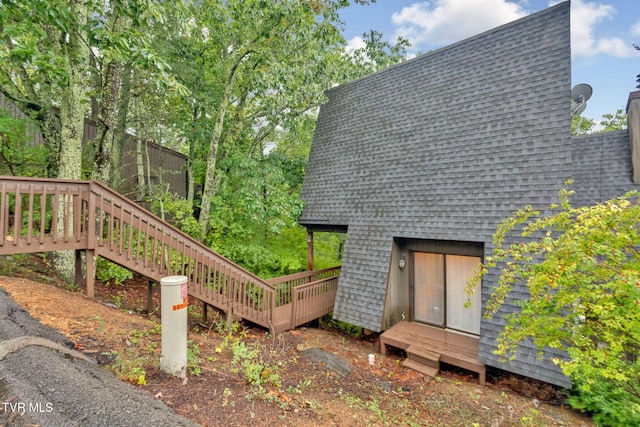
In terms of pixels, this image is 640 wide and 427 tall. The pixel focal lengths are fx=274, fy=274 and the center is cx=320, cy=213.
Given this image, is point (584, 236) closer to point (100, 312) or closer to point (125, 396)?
point (125, 396)

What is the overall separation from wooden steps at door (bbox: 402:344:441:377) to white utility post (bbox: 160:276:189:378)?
14.7ft

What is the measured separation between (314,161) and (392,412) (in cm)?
716

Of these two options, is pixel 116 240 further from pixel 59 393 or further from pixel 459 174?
pixel 459 174

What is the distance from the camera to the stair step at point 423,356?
5.41m

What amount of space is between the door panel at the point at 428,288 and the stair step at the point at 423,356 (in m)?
1.05

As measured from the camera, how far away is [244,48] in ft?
25.7

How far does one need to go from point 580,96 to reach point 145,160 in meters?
16.1

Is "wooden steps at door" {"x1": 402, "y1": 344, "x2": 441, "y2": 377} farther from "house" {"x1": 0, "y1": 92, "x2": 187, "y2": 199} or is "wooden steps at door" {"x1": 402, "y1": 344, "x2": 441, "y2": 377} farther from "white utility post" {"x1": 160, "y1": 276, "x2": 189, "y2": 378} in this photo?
"house" {"x1": 0, "y1": 92, "x2": 187, "y2": 199}

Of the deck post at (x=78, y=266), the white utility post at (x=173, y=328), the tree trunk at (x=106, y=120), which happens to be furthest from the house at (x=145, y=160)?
the white utility post at (x=173, y=328)

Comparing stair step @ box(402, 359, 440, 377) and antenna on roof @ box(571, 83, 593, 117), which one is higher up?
antenna on roof @ box(571, 83, 593, 117)

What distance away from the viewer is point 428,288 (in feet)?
21.7

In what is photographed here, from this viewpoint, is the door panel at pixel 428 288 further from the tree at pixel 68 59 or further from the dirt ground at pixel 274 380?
the tree at pixel 68 59

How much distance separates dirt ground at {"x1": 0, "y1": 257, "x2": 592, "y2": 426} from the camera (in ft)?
8.70

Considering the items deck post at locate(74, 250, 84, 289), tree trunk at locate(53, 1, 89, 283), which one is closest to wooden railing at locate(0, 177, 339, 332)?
deck post at locate(74, 250, 84, 289)
